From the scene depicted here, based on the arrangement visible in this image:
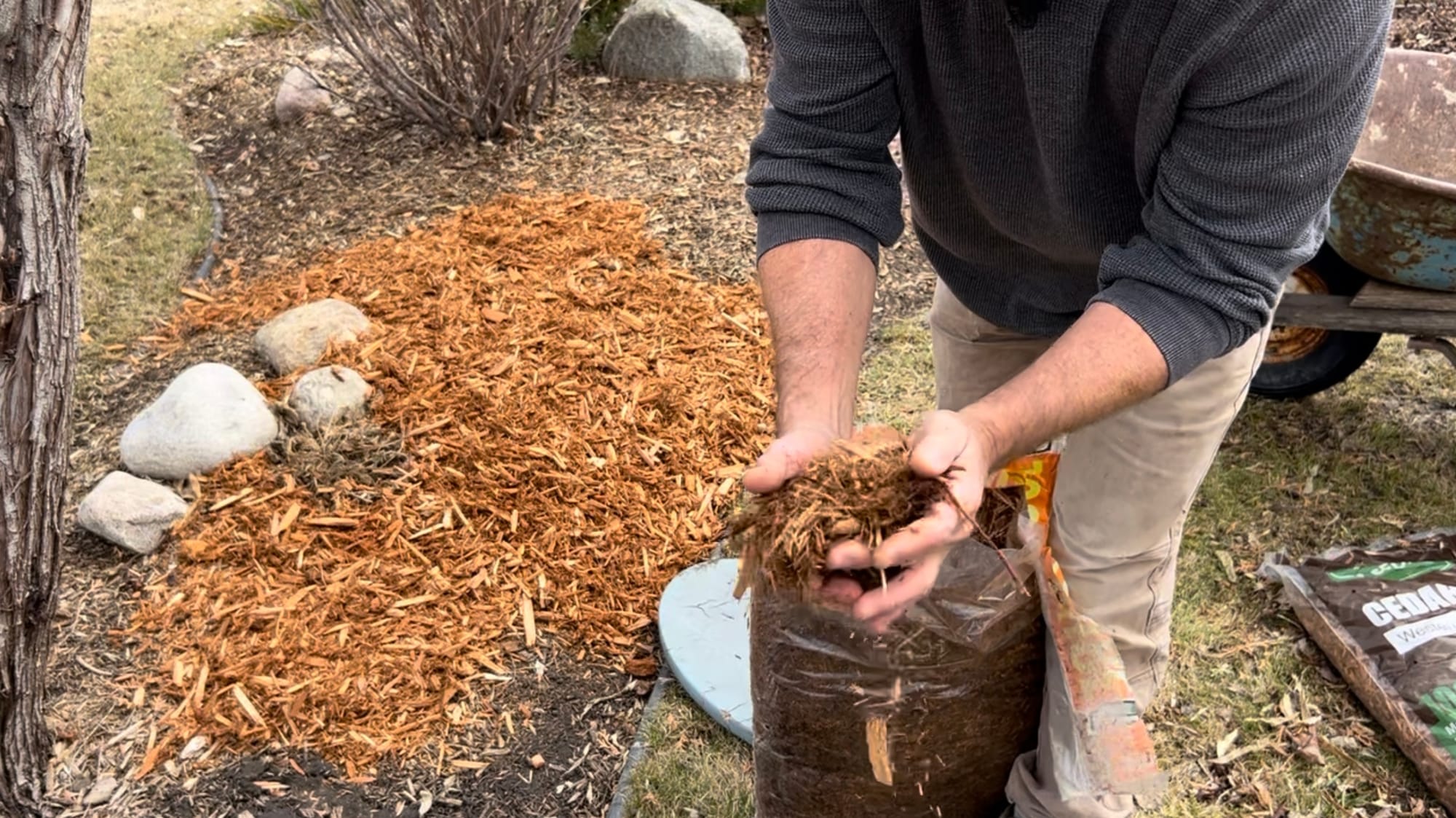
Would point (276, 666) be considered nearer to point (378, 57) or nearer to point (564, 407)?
point (564, 407)

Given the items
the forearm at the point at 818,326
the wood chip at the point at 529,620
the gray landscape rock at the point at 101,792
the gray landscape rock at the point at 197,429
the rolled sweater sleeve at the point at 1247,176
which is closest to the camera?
the rolled sweater sleeve at the point at 1247,176

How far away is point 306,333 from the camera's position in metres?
3.92

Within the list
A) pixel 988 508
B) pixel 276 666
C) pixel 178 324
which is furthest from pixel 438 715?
pixel 178 324

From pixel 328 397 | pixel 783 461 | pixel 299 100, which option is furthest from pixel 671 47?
pixel 783 461

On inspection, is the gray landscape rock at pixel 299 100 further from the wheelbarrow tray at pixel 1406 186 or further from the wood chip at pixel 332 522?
the wheelbarrow tray at pixel 1406 186

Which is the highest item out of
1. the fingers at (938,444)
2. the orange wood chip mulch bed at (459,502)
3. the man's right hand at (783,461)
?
the fingers at (938,444)

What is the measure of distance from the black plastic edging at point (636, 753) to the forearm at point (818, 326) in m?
1.23

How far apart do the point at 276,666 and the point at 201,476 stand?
2.61ft

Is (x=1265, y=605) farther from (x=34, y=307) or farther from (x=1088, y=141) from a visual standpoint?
(x=34, y=307)

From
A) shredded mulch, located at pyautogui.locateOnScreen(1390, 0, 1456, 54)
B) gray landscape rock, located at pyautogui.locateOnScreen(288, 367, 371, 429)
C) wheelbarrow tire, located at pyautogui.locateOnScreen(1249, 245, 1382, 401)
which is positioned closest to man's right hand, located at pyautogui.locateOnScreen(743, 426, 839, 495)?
gray landscape rock, located at pyautogui.locateOnScreen(288, 367, 371, 429)

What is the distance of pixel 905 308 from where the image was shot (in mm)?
4469

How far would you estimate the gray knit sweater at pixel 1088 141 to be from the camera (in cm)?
147

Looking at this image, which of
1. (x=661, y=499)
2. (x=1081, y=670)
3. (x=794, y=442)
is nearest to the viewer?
(x=794, y=442)

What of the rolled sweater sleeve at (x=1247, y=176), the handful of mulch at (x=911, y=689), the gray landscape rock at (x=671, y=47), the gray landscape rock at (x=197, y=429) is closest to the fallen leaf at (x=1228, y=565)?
the handful of mulch at (x=911, y=689)
